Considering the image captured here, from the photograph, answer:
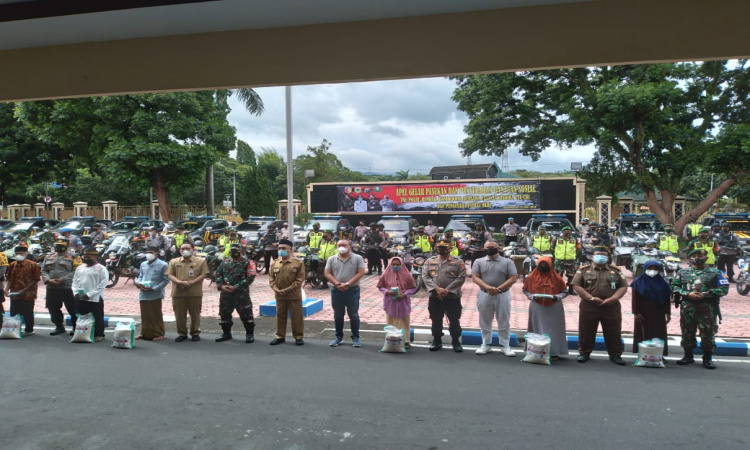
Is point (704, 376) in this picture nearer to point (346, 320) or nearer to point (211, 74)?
point (346, 320)

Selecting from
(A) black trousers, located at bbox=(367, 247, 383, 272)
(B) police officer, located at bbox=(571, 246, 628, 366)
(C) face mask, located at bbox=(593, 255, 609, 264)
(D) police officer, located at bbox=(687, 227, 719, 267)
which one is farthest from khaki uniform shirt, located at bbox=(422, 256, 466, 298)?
(A) black trousers, located at bbox=(367, 247, 383, 272)

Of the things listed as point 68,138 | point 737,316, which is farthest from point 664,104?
point 68,138

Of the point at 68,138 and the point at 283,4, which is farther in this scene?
the point at 68,138

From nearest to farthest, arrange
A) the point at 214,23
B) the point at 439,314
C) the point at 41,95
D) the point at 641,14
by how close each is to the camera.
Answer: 1. the point at 641,14
2. the point at 214,23
3. the point at 41,95
4. the point at 439,314

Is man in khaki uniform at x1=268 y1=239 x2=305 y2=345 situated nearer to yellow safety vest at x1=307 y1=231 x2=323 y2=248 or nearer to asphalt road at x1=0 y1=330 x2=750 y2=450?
asphalt road at x1=0 y1=330 x2=750 y2=450

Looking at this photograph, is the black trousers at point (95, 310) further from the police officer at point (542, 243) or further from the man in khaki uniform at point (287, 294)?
the police officer at point (542, 243)

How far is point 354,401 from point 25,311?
6.54 meters

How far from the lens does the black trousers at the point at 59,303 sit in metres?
8.60

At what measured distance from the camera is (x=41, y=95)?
474cm

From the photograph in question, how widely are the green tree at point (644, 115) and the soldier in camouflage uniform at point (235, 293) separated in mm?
15417

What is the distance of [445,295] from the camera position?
766cm

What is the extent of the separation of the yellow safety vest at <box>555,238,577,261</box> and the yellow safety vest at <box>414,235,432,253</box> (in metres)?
3.93

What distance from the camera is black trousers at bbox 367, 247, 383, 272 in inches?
613

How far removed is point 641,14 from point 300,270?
5972mm
